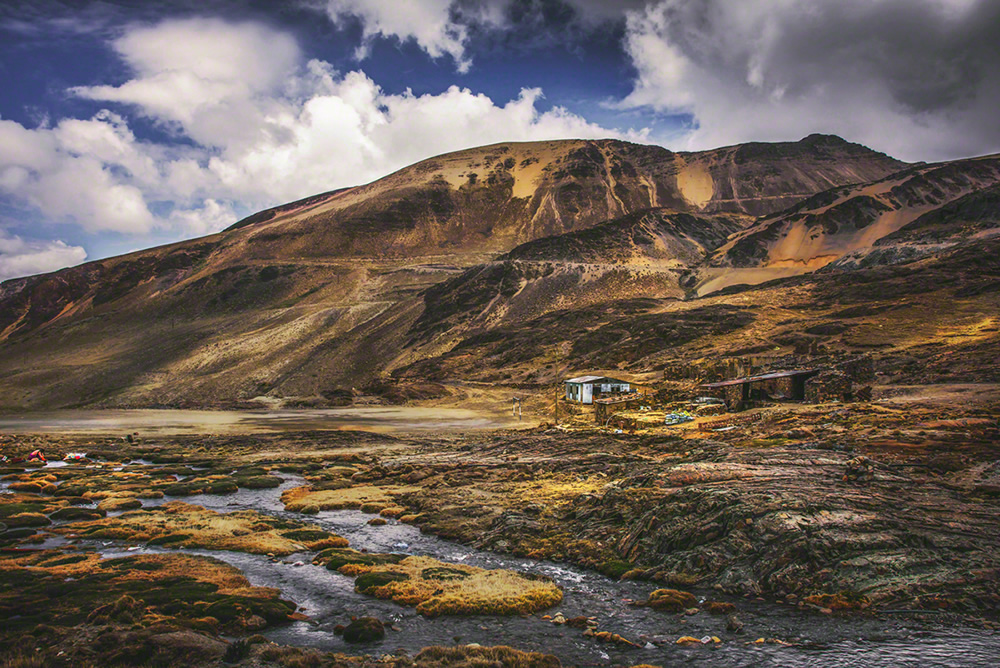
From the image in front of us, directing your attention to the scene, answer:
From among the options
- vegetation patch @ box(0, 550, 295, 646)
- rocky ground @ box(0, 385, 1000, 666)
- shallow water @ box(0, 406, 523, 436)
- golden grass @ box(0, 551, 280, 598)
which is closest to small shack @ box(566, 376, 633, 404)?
shallow water @ box(0, 406, 523, 436)

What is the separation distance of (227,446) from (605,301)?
82.4 m

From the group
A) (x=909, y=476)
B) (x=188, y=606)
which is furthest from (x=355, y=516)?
(x=909, y=476)

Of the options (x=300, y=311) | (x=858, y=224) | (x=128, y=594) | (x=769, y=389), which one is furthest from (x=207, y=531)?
(x=858, y=224)

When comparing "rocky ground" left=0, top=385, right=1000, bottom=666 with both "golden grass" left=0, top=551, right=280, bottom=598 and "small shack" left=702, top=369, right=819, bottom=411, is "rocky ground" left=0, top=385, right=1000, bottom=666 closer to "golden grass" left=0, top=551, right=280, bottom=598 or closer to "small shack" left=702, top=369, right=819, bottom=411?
"golden grass" left=0, top=551, right=280, bottom=598

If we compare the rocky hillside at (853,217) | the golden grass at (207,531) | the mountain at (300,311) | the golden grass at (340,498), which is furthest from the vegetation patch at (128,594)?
the rocky hillside at (853,217)

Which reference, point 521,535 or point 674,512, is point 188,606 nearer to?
point 521,535

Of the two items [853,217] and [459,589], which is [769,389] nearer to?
[459,589]

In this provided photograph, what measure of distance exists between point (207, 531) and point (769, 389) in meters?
42.5

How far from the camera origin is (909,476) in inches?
958

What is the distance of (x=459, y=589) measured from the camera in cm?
2064

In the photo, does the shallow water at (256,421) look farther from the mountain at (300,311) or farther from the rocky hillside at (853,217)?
the rocky hillside at (853,217)

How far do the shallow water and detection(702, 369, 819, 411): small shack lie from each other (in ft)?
79.7

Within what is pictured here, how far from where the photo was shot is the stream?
15.0 meters

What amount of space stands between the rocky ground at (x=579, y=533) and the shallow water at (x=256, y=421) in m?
28.2
